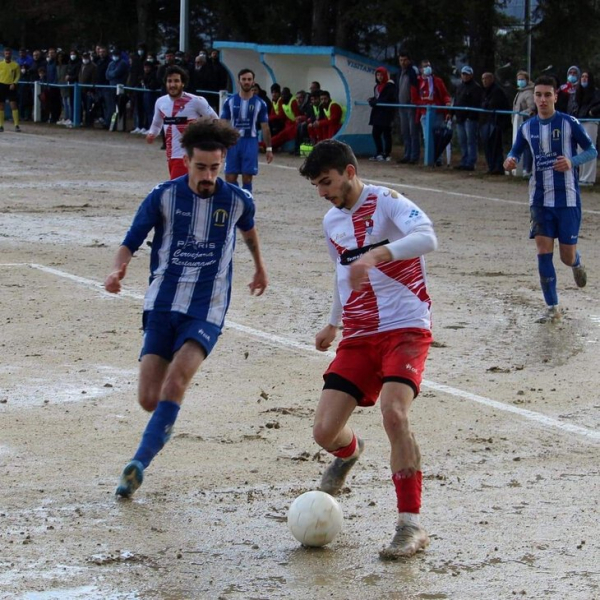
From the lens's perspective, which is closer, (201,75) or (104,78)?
(201,75)

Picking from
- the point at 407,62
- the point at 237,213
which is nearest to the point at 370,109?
the point at 407,62

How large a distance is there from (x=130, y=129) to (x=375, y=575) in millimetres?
31645

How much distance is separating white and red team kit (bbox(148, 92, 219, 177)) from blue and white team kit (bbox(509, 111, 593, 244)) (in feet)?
19.7


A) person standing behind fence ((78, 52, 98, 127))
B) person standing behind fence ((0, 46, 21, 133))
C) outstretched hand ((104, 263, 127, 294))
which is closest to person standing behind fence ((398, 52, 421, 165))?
person standing behind fence ((78, 52, 98, 127))

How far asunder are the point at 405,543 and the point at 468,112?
19677 millimetres

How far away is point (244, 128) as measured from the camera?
727 inches

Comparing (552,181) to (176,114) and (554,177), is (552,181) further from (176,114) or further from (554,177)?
(176,114)

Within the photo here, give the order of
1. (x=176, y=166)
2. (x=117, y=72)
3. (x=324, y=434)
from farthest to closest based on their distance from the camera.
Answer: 1. (x=117, y=72)
2. (x=176, y=166)
3. (x=324, y=434)

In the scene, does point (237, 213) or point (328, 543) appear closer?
point (328, 543)

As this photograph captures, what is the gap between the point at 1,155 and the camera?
26.6 metres

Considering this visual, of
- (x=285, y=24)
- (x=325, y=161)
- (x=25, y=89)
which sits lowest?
(x=325, y=161)

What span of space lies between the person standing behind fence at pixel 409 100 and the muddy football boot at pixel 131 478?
67.0 feet

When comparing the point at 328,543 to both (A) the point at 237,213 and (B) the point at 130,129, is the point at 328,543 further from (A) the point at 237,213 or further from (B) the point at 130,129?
(B) the point at 130,129

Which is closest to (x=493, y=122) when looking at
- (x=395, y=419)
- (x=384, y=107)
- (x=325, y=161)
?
(x=384, y=107)
